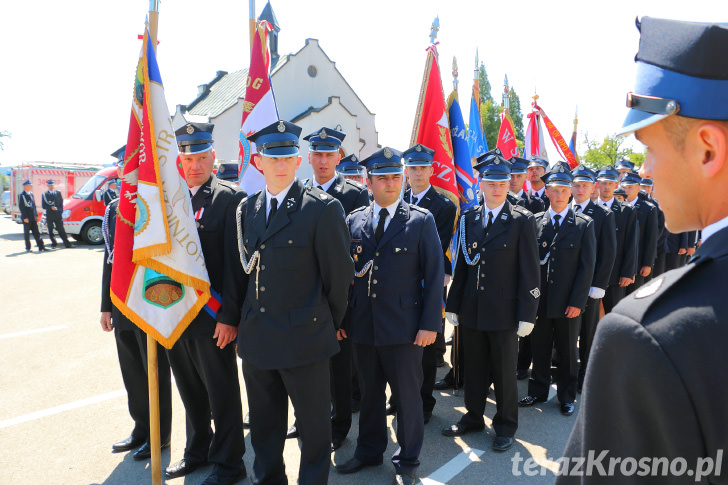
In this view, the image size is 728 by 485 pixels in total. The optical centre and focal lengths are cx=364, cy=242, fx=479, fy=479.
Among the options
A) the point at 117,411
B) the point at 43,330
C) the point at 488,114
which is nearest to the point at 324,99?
the point at 488,114

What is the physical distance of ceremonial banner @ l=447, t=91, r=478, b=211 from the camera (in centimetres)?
584

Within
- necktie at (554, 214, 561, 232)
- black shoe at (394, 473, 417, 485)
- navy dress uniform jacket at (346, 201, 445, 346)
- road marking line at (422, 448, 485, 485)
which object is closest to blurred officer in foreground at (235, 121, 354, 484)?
navy dress uniform jacket at (346, 201, 445, 346)

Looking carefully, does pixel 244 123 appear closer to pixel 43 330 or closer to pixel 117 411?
pixel 117 411

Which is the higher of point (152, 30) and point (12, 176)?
point (152, 30)

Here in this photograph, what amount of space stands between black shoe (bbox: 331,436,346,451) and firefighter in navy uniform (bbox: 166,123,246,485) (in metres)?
0.78

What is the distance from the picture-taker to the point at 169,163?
126 inches

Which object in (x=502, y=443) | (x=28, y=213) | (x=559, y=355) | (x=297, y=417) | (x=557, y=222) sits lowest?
(x=502, y=443)

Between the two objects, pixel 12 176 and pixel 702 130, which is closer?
pixel 702 130

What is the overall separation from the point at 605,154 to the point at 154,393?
3007 cm

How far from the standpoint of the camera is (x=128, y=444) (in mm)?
3752

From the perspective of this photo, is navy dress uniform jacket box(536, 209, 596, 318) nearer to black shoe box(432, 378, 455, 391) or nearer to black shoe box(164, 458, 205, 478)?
black shoe box(432, 378, 455, 391)

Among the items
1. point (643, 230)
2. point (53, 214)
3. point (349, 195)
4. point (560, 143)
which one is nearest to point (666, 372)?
point (349, 195)

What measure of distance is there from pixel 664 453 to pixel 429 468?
310 centimetres

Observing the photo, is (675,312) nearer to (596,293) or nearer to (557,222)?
(557,222)
